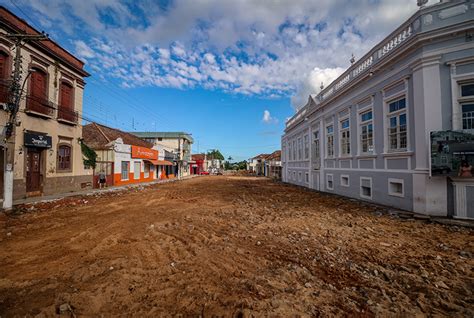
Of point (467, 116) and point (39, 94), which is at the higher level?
point (39, 94)

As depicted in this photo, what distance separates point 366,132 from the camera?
1159 cm

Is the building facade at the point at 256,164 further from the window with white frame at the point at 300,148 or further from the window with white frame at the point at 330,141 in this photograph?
the window with white frame at the point at 330,141

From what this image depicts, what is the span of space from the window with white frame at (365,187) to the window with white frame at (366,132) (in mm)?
1418

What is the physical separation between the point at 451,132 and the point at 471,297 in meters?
6.25

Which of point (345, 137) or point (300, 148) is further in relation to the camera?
point (300, 148)

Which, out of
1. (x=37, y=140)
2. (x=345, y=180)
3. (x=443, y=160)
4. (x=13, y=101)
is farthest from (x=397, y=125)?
(x=37, y=140)

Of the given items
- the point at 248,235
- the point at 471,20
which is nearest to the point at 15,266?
the point at 248,235

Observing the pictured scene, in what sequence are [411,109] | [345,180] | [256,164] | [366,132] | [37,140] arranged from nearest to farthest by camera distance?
[411,109], [366,132], [37,140], [345,180], [256,164]

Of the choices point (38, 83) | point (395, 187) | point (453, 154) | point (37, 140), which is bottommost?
point (395, 187)

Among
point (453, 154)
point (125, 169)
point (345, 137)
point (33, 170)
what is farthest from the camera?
point (125, 169)

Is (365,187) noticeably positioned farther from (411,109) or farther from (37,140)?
(37,140)

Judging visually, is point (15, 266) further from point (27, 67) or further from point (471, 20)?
point (471, 20)

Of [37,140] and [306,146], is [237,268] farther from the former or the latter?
[306,146]

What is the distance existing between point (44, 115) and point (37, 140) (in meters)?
1.49
